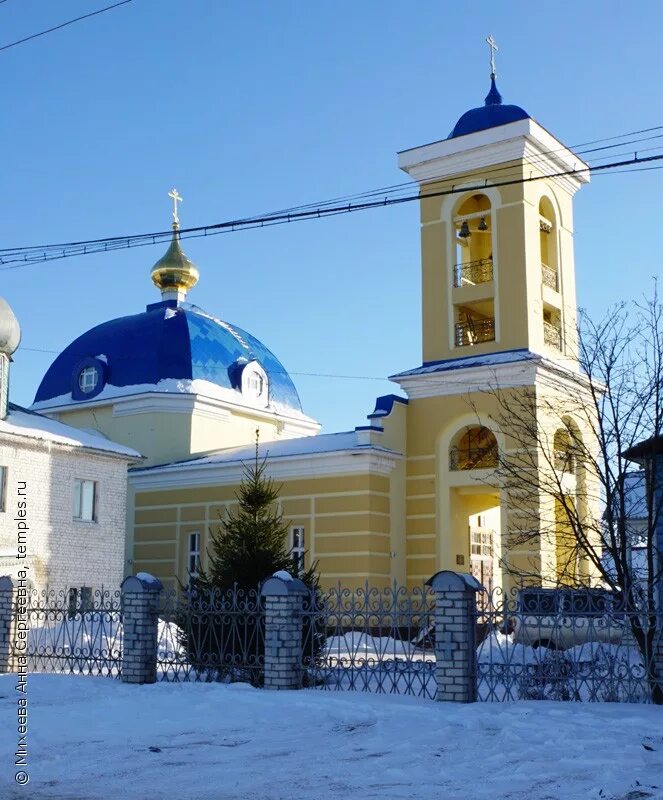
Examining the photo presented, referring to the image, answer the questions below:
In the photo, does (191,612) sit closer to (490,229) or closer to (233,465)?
(233,465)

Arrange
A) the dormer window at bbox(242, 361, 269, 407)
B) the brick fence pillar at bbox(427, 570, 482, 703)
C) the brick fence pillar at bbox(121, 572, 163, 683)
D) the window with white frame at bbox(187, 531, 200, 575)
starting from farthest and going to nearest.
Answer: the dormer window at bbox(242, 361, 269, 407), the window with white frame at bbox(187, 531, 200, 575), the brick fence pillar at bbox(121, 572, 163, 683), the brick fence pillar at bbox(427, 570, 482, 703)

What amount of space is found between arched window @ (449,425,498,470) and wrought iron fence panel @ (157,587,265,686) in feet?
38.1

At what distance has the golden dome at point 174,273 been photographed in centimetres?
3581

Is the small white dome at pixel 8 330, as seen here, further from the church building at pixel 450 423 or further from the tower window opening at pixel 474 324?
the tower window opening at pixel 474 324

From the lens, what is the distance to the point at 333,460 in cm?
2475

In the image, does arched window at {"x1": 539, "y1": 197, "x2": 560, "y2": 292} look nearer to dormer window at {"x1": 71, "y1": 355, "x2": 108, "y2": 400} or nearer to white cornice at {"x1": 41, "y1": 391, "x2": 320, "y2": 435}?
white cornice at {"x1": 41, "y1": 391, "x2": 320, "y2": 435}

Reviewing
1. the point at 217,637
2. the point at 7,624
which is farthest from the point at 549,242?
the point at 7,624

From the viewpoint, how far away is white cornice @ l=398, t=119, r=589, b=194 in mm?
24422

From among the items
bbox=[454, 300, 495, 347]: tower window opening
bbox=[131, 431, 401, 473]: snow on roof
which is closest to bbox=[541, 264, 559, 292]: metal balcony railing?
bbox=[454, 300, 495, 347]: tower window opening

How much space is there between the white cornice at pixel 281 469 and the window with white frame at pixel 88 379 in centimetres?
493

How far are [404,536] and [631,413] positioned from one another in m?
12.1

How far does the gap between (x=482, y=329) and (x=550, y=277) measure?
7.11 feet

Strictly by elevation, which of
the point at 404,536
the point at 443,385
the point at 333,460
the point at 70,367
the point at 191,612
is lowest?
the point at 191,612

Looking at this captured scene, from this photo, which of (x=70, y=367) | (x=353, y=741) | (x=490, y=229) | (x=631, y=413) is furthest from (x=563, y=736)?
(x=70, y=367)
